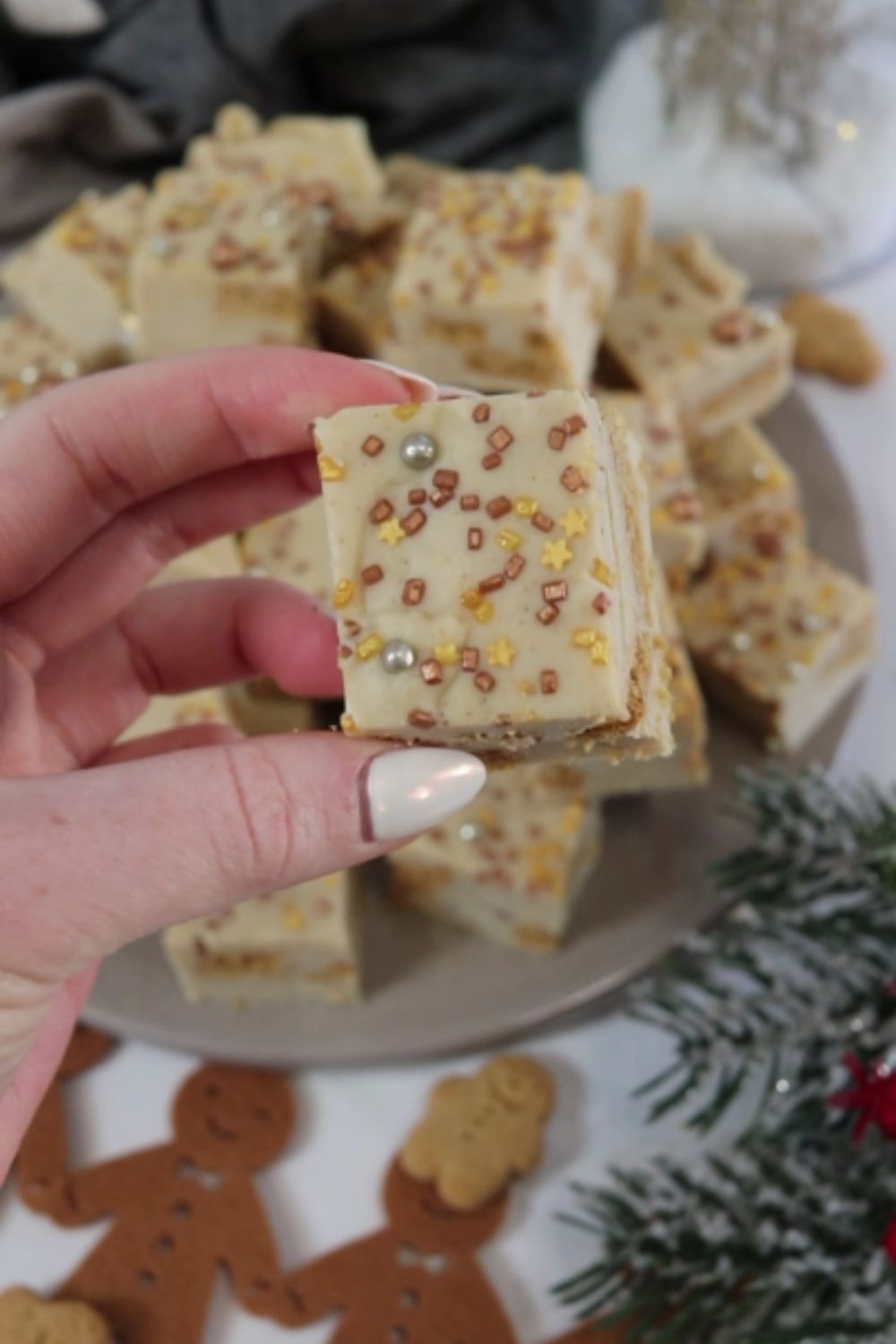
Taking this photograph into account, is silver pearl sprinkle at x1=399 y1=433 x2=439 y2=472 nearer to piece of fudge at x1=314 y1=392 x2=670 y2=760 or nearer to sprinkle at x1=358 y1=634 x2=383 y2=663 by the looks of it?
piece of fudge at x1=314 y1=392 x2=670 y2=760

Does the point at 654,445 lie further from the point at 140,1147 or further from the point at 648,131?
the point at 140,1147

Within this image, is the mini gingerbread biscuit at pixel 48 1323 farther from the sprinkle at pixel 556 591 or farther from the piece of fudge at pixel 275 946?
the sprinkle at pixel 556 591

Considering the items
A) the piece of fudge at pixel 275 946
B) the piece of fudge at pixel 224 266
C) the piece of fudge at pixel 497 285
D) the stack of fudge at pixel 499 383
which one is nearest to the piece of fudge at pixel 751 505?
the stack of fudge at pixel 499 383

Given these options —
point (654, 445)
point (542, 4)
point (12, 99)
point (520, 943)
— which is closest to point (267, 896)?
point (520, 943)

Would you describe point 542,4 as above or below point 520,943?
above

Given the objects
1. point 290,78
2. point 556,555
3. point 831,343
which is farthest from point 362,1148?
point 290,78

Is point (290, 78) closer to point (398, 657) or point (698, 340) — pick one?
point (698, 340)

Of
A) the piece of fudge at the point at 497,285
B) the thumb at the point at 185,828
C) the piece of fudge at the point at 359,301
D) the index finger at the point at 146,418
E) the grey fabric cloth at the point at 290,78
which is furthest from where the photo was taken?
the grey fabric cloth at the point at 290,78
